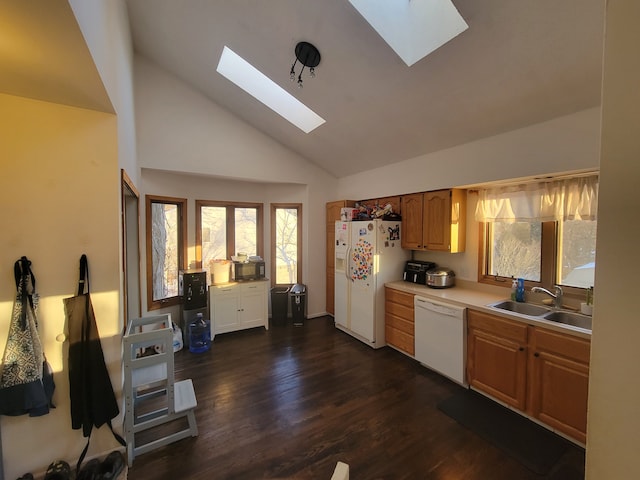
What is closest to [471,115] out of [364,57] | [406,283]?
[364,57]

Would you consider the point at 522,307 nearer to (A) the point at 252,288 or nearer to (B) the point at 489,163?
(B) the point at 489,163

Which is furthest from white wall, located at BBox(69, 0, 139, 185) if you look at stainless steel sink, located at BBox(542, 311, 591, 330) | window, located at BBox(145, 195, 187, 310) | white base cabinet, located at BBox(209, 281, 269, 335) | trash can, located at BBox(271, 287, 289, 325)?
stainless steel sink, located at BBox(542, 311, 591, 330)

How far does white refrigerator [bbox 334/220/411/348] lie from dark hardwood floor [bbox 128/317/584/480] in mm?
424

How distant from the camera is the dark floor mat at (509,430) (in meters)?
1.90

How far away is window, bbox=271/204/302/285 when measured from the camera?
4.78 meters

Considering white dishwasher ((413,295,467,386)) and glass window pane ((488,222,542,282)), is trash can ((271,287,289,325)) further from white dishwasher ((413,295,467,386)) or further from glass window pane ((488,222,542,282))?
glass window pane ((488,222,542,282))

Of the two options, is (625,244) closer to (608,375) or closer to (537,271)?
(608,375)

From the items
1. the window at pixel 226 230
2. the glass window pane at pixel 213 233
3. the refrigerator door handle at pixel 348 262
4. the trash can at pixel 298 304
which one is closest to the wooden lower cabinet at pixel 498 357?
the refrigerator door handle at pixel 348 262

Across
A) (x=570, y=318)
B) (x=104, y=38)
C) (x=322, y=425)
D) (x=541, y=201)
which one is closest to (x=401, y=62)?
(x=541, y=201)

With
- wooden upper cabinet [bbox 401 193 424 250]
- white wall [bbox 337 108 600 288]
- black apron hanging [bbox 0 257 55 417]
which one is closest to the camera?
black apron hanging [bbox 0 257 55 417]

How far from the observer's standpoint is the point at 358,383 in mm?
2770

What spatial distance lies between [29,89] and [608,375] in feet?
8.49

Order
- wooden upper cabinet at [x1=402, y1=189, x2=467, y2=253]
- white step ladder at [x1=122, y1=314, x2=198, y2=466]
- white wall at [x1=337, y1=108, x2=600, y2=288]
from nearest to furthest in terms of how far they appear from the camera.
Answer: white step ladder at [x1=122, y1=314, x2=198, y2=466], white wall at [x1=337, y1=108, x2=600, y2=288], wooden upper cabinet at [x1=402, y1=189, x2=467, y2=253]

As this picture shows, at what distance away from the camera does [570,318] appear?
2312 mm
